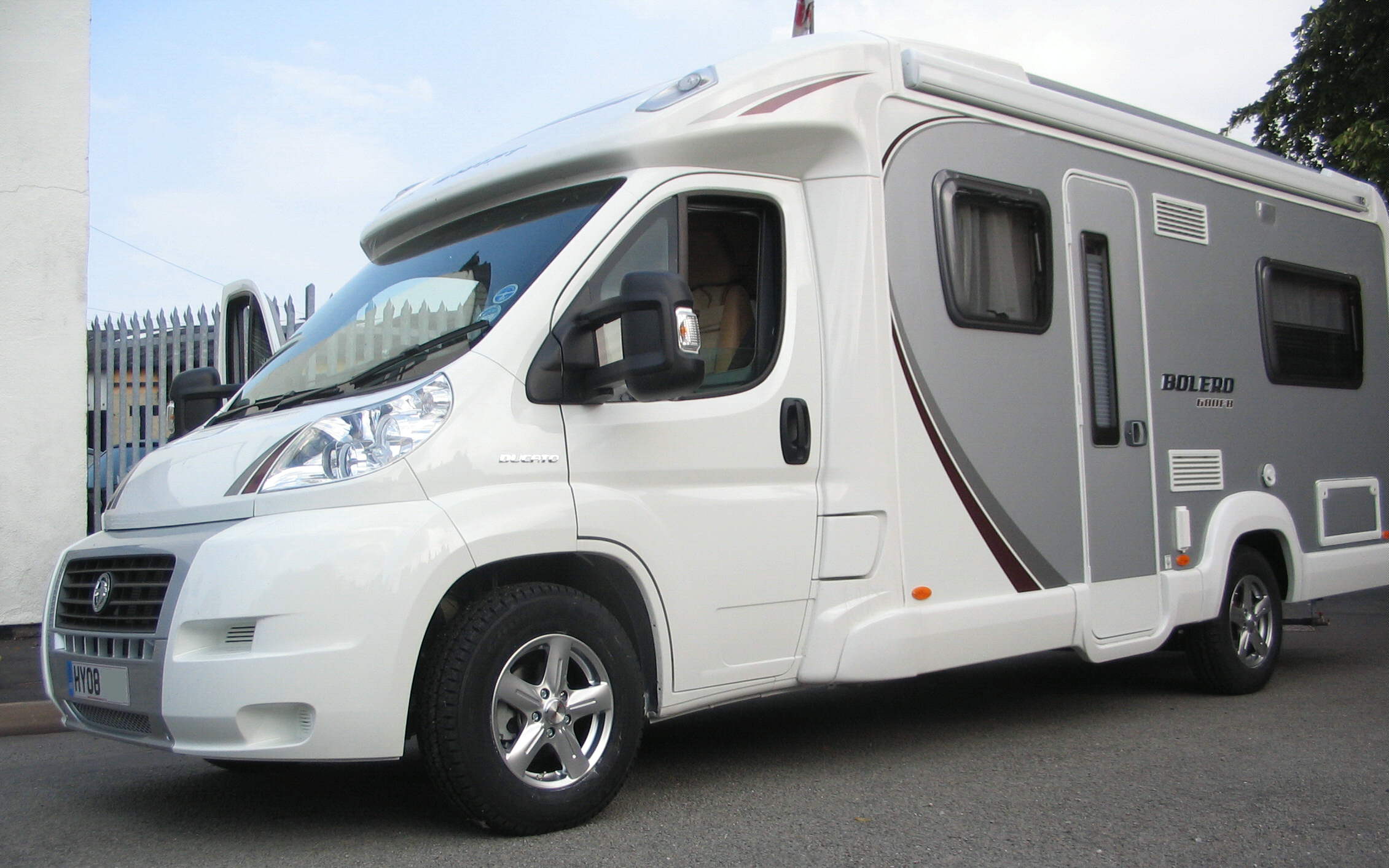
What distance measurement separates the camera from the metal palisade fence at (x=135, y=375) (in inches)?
401

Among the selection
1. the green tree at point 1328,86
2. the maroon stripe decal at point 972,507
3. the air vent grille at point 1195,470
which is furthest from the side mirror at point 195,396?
the green tree at point 1328,86

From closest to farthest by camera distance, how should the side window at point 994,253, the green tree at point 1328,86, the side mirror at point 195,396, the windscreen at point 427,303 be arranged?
the windscreen at point 427,303, the side window at point 994,253, the side mirror at point 195,396, the green tree at point 1328,86

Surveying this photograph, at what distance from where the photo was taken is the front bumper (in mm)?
3670

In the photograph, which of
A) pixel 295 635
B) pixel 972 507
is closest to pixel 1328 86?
pixel 972 507

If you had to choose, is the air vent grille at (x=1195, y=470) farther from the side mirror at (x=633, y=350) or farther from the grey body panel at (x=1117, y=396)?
the side mirror at (x=633, y=350)

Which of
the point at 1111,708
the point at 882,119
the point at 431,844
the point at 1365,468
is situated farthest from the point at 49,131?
the point at 1365,468

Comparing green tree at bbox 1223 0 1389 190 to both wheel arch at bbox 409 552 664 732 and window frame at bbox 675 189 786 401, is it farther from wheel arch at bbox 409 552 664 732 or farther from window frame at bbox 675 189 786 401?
wheel arch at bbox 409 552 664 732

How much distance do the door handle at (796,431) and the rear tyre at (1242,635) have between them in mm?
3029

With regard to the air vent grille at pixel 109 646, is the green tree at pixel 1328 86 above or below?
above

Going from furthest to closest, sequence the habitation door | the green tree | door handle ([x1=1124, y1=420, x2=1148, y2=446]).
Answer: the green tree, door handle ([x1=1124, y1=420, x2=1148, y2=446]), the habitation door

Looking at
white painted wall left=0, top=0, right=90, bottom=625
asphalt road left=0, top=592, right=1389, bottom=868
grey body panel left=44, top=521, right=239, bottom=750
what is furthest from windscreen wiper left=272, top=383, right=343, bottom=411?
white painted wall left=0, top=0, right=90, bottom=625

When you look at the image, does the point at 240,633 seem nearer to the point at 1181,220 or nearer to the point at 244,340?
the point at 244,340

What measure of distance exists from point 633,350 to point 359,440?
900 mm

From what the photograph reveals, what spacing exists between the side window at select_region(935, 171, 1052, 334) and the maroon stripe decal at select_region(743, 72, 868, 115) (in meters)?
0.64
